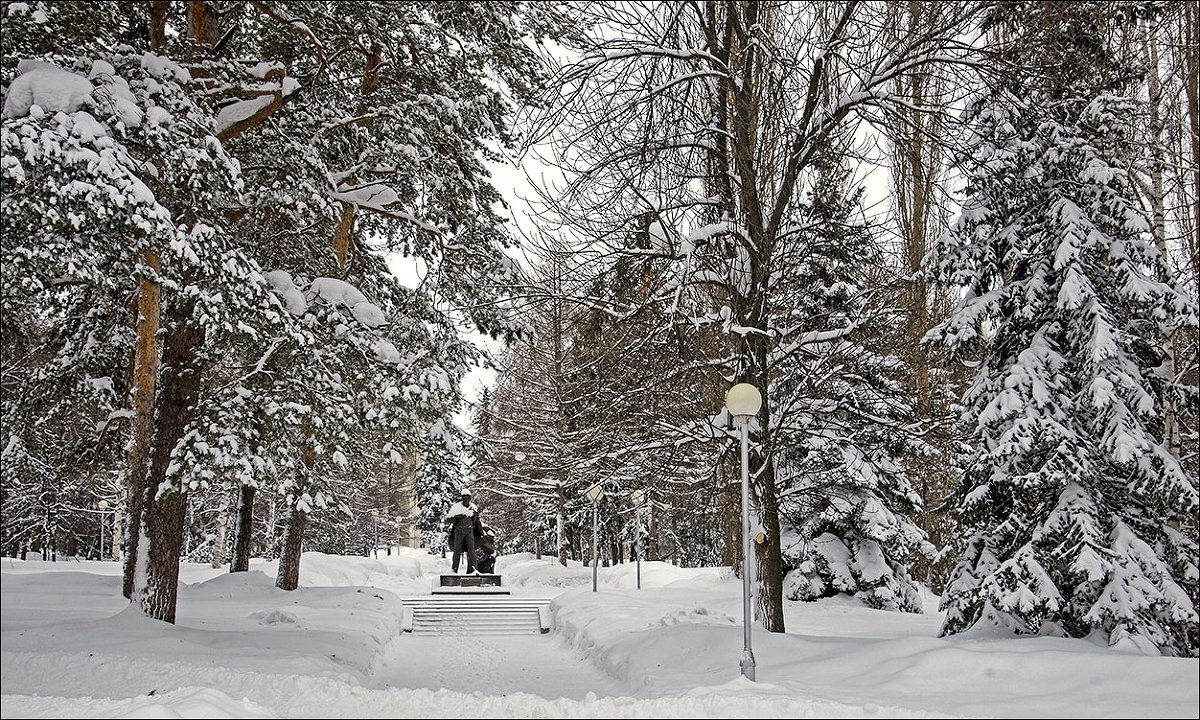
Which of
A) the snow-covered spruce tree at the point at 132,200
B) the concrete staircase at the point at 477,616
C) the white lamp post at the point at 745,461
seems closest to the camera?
the snow-covered spruce tree at the point at 132,200

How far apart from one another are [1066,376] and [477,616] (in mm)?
12744

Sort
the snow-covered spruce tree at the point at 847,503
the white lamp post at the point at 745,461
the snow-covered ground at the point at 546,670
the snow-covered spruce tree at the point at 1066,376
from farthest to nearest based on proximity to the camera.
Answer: the snow-covered spruce tree at the point at 847,503 → the snow-covered spruce tree at the point at 1066,376 → the white lamp post at the point at 745,461 → the snow-covered ground at the point at 546,670

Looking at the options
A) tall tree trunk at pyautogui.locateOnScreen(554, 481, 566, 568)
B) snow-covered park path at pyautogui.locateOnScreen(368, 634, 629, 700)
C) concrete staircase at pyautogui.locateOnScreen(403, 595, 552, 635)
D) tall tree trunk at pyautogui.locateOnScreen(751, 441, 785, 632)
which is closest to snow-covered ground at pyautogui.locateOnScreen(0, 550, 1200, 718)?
A: snow-covered park path at pyautogui.locateOnScreen(368, 634, 629, 700)

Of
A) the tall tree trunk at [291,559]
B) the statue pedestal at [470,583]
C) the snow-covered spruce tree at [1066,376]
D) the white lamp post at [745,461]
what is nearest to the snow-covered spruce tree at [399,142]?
the white lamp post at [745,461]

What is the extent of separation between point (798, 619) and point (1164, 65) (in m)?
9.87

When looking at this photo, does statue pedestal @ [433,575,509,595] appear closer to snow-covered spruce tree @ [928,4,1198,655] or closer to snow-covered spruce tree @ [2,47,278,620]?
snow-covered spruce tree @ [2,47,278,620]

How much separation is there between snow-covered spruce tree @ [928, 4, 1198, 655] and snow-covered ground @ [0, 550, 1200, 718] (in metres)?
0.78

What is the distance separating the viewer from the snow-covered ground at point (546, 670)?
6.47m

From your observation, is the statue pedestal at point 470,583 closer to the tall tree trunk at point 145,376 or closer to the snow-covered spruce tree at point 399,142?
the snow-covered spruce tree at point 399,142

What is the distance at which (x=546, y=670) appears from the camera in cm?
1208

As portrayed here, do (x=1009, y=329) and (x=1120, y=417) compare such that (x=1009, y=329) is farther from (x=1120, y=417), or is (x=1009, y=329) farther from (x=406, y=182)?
(x=406, y=182)

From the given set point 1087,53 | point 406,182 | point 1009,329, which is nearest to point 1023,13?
point 1087,53

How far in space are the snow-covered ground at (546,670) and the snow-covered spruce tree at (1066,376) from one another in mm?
780

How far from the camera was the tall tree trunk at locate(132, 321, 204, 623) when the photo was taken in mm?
10352
